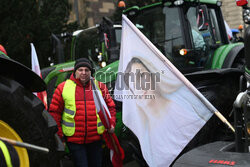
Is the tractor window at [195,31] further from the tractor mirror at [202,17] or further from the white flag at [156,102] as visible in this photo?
the white flag at [156,102]

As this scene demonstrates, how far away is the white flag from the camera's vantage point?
2.88 meters

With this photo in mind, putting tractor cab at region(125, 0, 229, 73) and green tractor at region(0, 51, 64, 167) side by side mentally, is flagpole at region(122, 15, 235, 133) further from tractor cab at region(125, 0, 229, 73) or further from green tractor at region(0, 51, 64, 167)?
tractor cab at region(125, 0, 229, 73)

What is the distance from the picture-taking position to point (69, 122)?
138 inches

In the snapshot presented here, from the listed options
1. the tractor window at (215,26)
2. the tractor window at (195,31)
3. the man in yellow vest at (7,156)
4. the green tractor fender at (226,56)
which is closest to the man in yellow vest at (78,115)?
the man in yellow vest at (7,156)

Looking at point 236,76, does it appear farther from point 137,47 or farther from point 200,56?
point 200,56

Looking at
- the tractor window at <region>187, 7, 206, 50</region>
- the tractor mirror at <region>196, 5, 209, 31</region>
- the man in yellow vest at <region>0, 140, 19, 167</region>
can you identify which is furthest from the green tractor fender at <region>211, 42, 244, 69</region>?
the man in yellow vest at <region>0, 140, 19, 167</region>

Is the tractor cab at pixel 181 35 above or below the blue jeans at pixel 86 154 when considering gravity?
above

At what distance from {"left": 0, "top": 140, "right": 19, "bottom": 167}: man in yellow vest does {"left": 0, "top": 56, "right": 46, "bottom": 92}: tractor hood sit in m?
0.59

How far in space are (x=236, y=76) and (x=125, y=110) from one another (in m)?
1.52

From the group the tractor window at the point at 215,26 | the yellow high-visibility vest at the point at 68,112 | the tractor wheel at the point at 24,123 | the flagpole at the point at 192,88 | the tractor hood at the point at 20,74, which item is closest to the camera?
the tractor wheel at the point at 24,123

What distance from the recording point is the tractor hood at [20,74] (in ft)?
8.45

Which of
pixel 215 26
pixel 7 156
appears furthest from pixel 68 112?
pixel 215 26

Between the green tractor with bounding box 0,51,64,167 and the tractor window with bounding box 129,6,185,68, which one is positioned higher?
the tractor window with bounding box 129,6,185,68

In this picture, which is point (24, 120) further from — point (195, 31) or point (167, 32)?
point (195, 31)
